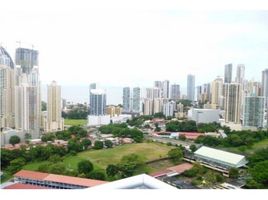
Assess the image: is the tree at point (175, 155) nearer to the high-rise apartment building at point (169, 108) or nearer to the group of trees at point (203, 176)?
the group of trees at point (203, 176)

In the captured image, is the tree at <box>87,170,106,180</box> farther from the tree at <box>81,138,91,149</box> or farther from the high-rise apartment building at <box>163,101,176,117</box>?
the high-rise apartment building at <box>163,101,176,117</box>

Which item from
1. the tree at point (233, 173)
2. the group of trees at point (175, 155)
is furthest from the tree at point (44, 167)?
the tree at point (233, 173)

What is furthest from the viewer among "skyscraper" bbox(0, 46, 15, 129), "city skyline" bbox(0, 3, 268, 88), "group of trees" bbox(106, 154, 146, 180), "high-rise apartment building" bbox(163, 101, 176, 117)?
"high-rise apartment building" bbox(163, 101, 176, 117)

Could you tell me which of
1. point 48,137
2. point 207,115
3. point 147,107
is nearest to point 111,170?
point 48,137

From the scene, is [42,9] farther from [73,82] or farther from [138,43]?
[138,43]

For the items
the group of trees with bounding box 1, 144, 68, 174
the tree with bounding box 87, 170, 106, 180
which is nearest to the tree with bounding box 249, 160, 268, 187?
the tree with bounding box 87, 170, 106, 180
